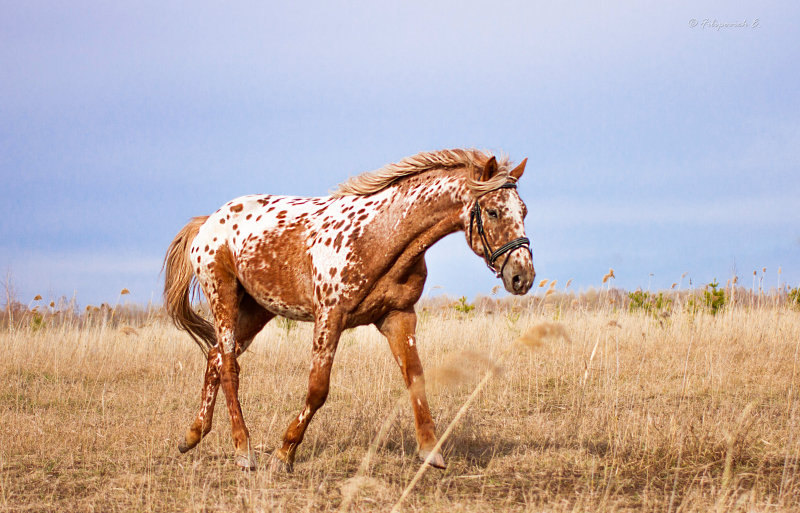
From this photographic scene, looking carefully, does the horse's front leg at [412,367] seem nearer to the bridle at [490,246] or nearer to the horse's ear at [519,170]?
the bridle at [490,246]

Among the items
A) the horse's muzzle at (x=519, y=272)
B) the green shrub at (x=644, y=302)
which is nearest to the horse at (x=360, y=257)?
the horse's muzzle at (x=519, y=272)

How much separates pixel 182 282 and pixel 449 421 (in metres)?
3.12

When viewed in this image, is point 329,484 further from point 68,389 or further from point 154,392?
point 68,389

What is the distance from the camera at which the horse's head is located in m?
4.90

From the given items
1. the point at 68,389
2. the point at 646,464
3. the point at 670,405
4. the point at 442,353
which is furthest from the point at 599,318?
the point at 68,389

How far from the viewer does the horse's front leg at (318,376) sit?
5.32m

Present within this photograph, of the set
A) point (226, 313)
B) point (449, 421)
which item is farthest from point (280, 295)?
point (449, 421)

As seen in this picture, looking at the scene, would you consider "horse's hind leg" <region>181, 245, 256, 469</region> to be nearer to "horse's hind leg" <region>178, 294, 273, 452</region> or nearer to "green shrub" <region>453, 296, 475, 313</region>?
"horse's hind leg" <region>178, 294, 273, 452</region>

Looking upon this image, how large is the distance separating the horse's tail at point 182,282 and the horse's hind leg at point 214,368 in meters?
0.87

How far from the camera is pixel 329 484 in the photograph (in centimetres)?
522

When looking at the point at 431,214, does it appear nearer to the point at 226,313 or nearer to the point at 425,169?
the point at 425,169

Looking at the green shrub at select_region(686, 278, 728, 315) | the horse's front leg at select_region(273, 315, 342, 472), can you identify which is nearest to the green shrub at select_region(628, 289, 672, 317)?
the green shrub at select_region(686, 278, 728, 315)

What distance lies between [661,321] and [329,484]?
8.22 metres

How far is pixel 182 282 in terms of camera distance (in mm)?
7266
